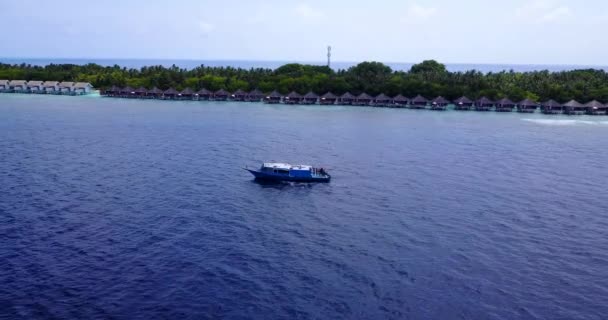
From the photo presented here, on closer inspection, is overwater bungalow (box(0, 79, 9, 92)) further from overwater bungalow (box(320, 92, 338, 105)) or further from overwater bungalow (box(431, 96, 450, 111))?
overwater bungalow (box(431, 96, 450, 111))

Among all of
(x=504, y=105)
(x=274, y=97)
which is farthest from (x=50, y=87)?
(x=504, y=105)

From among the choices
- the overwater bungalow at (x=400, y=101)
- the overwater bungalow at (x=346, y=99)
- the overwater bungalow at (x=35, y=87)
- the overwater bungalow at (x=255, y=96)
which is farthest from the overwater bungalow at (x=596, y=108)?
the overwater bungalow at (x=35, y=87)

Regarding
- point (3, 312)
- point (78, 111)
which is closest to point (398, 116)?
point (78, 111)

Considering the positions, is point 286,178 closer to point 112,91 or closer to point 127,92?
point 127,92

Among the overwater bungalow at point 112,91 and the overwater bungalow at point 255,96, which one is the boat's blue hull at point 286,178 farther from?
the overwater bungalow at point 112,91

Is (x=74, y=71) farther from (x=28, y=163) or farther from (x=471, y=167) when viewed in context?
(x=471, y=167)
